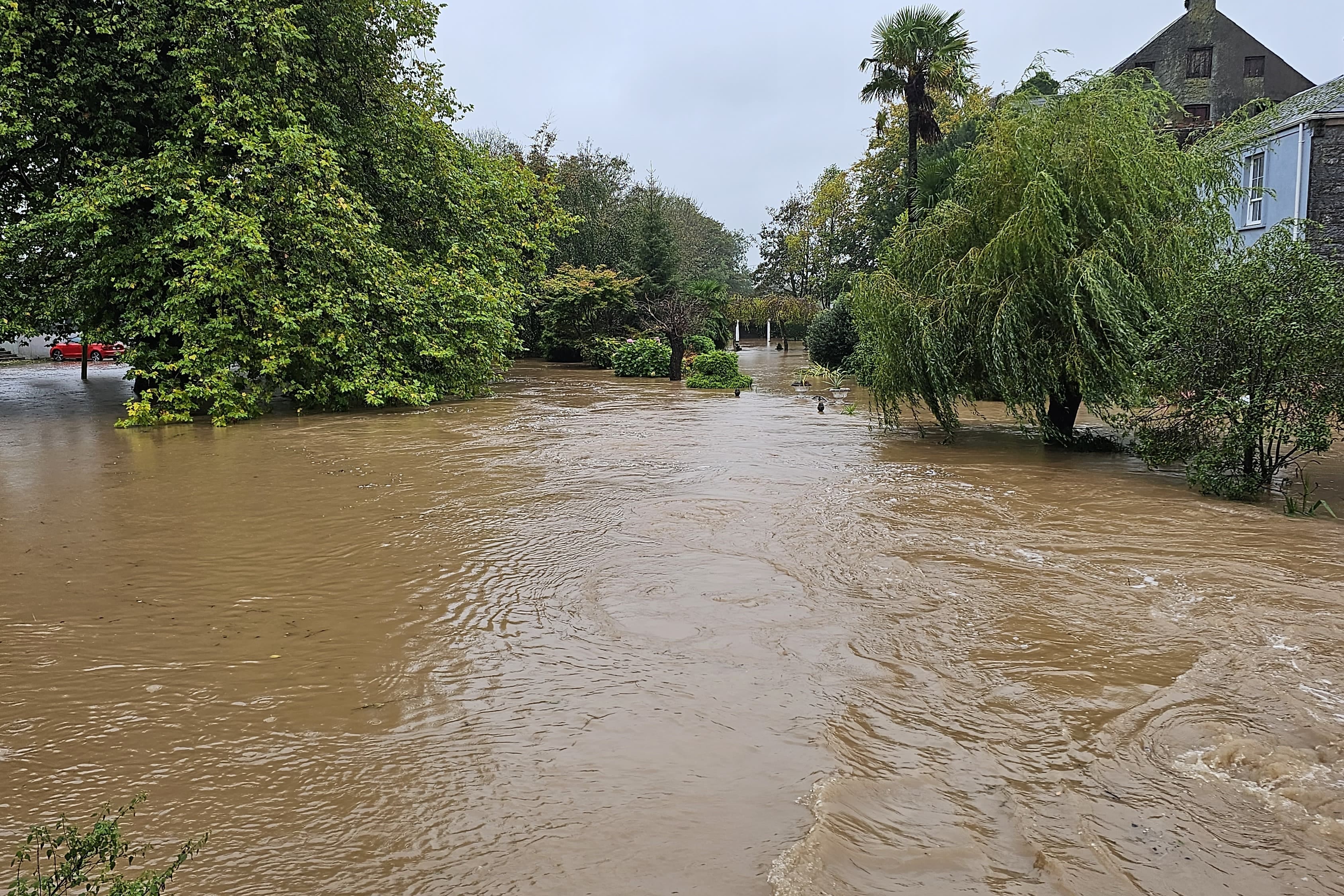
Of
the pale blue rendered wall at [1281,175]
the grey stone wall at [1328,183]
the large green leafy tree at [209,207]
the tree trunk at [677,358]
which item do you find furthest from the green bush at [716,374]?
the grey stone wall at [1328,183]

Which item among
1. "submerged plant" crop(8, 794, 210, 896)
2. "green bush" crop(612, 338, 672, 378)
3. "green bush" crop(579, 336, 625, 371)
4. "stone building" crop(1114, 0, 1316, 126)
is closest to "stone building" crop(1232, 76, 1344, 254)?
"stone building" crop(1114, 0, 1316, 126)

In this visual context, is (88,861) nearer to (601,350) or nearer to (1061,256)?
(1061,256)

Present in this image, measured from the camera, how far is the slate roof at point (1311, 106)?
2028 centimetres

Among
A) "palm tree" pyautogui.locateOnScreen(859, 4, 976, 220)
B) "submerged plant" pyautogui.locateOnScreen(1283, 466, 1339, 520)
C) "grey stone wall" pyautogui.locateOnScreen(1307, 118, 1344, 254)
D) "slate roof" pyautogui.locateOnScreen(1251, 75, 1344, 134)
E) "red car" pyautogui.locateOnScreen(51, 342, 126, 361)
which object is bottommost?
"submerged plant" pyautogui.locateOnScreen(1283, 466, 1339, 520)

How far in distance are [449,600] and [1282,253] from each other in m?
9.18

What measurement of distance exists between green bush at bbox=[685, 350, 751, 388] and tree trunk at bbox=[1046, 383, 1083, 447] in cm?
1393

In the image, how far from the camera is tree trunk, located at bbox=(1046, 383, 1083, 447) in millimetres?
12484

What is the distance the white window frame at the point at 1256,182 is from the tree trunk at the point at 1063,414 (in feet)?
42.2

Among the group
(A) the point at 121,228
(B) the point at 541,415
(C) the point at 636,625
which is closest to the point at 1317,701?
(C) the point at 636,625

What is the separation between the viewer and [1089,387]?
37.9 feet

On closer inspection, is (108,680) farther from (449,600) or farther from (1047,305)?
(1047,305)

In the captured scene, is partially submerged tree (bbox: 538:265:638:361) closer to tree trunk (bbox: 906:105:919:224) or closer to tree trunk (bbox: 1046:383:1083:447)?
tree trunk (bbox: 906:105:919:224)

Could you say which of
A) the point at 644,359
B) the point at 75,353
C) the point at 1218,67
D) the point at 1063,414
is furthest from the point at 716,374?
the point at 75,353

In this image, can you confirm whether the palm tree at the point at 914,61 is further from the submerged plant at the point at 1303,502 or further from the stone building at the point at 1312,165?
the submerged plant at the point at 1303,502
